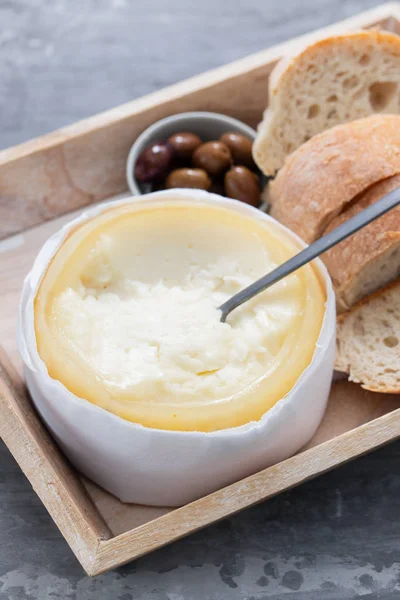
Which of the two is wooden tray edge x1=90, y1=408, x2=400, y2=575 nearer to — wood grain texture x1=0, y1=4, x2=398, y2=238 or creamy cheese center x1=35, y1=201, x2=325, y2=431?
creamy cheese center x1=35, y1=201, x2=325, y2=431

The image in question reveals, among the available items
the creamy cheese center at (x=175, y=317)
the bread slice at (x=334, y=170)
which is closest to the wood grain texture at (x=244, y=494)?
the creamy cheese center at (x=175, y=317)

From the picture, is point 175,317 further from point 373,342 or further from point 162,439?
point 373,342

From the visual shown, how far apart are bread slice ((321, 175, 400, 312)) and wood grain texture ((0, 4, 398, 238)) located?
1.65ft

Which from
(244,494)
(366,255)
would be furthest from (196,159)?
(244,494)

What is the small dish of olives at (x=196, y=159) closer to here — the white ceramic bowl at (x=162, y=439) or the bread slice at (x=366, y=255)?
the bread slice at (x=366, y=255)

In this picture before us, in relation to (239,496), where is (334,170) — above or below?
above

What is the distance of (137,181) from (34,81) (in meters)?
0.69

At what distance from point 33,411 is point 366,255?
28.2 inches

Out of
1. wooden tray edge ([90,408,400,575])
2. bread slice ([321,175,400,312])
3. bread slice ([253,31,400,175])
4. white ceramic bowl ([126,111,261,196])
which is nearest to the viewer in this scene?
wooden tray edge ([90,408,400,575])

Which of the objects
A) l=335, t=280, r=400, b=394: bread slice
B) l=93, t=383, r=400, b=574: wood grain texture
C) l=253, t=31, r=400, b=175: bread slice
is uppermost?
l=253, t=31, r=400, b=175: bread slice

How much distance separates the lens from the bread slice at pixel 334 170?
5.25 ft

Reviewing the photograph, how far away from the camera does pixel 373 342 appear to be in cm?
162

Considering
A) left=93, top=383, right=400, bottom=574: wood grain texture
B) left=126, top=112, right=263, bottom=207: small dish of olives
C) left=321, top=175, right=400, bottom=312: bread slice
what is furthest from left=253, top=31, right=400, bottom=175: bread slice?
left=93, top=383, right=400, bottom=574: wood grain texture

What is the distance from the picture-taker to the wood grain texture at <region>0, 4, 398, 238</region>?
1833 mm
